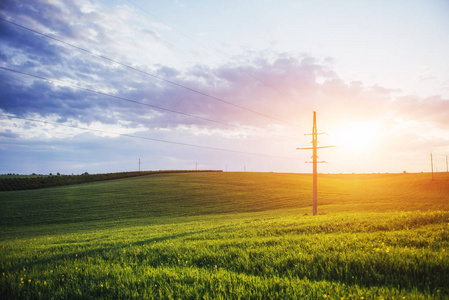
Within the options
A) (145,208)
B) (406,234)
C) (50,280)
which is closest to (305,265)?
(406,234)

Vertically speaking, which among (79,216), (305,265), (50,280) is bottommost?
(79,216)

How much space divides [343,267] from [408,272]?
3.89 feet

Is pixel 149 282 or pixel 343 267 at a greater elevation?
pixel 343 267

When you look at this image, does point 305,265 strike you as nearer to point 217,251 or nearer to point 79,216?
point 217,251

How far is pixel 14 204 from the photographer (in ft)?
150

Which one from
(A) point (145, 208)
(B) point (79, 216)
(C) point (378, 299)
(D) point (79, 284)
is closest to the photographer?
(C) point (378, 299)

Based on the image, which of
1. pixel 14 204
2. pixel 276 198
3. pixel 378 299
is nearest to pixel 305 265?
pixel 378 299

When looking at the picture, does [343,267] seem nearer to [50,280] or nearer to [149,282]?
[149,282]

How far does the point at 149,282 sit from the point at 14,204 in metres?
55.7

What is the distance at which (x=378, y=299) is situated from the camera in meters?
3.87

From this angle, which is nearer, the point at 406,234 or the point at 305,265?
the point at 305,265

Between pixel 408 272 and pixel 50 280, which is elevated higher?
pixel 408 272

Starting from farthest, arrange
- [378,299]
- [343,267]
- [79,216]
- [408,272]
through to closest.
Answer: [79,216] → [343,267] → [408,272] → [378,299]

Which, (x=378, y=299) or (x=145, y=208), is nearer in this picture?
(x=378, y=299)
